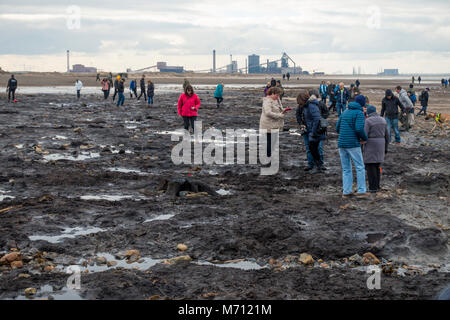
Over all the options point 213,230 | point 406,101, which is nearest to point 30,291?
point 213,230

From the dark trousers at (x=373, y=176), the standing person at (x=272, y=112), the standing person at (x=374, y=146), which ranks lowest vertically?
the dark trousers at (x=373, y=176)

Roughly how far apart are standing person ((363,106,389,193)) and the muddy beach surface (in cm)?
41

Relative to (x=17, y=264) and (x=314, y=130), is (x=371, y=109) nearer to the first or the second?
(x=314, y=130)

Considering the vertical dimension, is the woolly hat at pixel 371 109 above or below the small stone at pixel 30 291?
above

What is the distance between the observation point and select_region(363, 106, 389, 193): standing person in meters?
10.2

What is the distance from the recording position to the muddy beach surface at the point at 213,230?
601 cm

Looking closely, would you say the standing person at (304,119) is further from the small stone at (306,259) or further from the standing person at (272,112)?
the small stone at (306,259)

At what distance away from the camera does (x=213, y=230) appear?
7902 millimetres

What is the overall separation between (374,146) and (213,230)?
3788 mm

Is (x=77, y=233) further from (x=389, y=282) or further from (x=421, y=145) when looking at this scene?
(x=421, y=145)

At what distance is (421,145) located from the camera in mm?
17344

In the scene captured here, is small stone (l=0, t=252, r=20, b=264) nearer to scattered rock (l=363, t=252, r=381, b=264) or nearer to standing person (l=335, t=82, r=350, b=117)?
scattered rock (l=363, t=252, r=381, b=264)

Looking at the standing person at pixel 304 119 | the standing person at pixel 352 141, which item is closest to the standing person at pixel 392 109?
the standing person at pixel 304 119

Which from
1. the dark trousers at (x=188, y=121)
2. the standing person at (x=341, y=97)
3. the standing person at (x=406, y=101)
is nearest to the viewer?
the dark trousers at (x=188, y=121)
